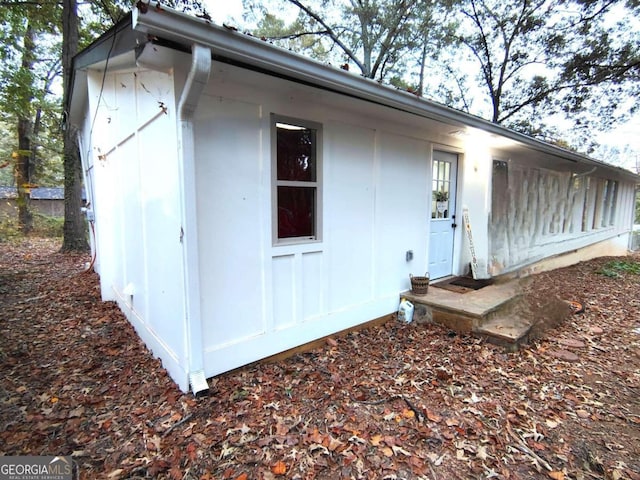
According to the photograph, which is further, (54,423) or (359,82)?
(359,82)

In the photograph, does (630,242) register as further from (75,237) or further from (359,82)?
(75,237)

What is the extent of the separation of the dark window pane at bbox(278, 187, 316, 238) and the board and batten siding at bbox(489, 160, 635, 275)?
426 cm

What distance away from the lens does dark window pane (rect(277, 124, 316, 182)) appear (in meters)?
3.28

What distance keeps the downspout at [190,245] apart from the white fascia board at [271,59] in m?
0.43

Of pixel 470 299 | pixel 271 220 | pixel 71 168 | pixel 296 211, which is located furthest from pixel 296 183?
pixel 71 168

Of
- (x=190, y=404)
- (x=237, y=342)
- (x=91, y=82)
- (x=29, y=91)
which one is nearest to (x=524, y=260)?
(x=237, y=342)

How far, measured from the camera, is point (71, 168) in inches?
335

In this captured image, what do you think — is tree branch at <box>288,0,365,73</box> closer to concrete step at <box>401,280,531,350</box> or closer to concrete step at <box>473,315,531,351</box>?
concrete step at <box>401,280,531,350</box>

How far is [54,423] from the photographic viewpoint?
235 centimetres

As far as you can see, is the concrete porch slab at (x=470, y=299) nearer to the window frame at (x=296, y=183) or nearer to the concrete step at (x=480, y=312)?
the concrete step at (x=480, y=312)

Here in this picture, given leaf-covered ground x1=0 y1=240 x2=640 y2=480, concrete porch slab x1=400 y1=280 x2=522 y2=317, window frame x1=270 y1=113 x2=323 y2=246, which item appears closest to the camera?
leaf-covered ground x1=0 y1=240 x2=640 y2=480

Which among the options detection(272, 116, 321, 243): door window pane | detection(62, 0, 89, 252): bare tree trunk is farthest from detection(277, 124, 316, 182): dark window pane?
detection(62, 0, 89, 252): bare tree trunk

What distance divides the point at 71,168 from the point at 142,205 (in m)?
7.00

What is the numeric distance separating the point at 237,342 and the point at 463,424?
1.99 meters
